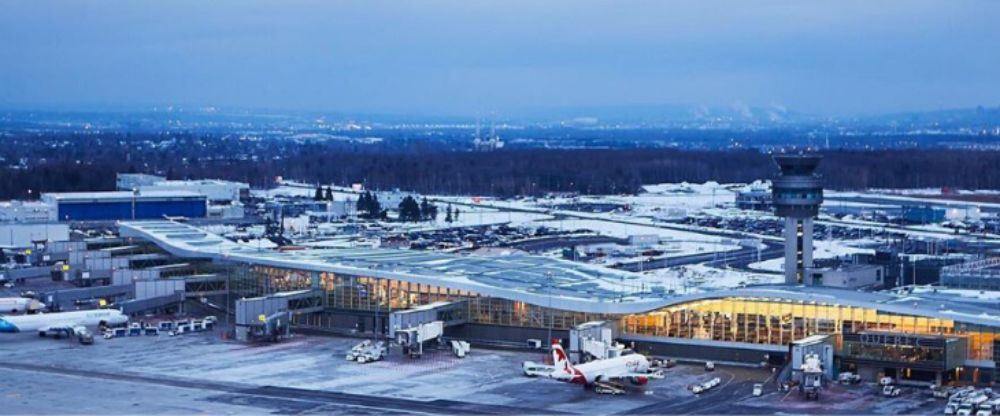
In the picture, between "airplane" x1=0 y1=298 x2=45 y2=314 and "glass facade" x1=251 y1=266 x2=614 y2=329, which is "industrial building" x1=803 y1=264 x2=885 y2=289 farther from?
"airplane" x1=0 y1=298 x2=45 y2=314

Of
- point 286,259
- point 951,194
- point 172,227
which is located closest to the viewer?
point 286,259

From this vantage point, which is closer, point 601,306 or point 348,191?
point 601,306

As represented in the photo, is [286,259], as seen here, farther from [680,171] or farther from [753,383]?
[680,171]

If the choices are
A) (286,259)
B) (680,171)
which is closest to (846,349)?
(286,259)

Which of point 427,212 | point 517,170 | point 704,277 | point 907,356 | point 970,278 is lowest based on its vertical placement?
point 907,356

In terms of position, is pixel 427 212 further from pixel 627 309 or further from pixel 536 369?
pixel 536 369

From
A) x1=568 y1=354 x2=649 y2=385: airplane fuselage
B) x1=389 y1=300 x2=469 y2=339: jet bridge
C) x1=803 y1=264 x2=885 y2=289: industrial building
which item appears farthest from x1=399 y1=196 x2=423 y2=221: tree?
x1=568 y1=354 x2=649 y2=385: airplane fuselage

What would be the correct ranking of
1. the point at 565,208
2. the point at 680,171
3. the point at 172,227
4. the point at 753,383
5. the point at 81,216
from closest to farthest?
the point at 753,383
the point at 172,227
the point at 81,216
the point at 565,208
the point at 680,171

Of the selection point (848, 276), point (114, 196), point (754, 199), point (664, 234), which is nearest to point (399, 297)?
point (848, 276)
